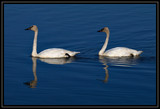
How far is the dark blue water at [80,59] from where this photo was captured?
11.6 metres

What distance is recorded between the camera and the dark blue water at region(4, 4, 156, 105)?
11.6 m

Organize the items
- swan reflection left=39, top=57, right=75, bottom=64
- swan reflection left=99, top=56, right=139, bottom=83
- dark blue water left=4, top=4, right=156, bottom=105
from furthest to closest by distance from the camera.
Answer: swan reflection left=39, top=57, right=75, bottom=64, swan reflection left=99, top=56, right=139, bottom=83, dark blue water left=4, top=4, right=156, bottom=105

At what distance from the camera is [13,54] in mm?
17672

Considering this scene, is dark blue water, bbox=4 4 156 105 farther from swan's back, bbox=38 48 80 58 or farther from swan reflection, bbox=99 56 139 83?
swan's back, bbox=38 48 80 58

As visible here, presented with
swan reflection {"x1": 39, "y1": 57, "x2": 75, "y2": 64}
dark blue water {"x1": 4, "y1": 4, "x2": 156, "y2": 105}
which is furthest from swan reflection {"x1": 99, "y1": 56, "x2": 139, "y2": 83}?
swan reflection {"x1": 39, "y1": 57, "x2": 75, "y2": 64}

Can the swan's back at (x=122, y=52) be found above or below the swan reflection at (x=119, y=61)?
above

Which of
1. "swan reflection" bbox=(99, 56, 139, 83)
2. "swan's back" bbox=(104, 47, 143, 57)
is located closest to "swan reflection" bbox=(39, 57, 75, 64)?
"swan reflection" bbox=(99, 56, 139, 83)

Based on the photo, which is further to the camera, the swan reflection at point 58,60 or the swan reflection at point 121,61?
the swan reflection at point 58,60

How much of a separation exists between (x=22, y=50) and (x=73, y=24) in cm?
551

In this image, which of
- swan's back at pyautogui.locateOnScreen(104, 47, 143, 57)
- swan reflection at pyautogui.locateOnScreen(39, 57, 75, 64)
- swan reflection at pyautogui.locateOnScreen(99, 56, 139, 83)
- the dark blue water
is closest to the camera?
the dark blue water

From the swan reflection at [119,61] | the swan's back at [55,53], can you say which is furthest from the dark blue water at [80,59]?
the swan's back at [55,53]

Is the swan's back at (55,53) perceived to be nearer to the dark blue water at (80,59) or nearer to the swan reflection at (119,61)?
the dark blue water at (80,59)

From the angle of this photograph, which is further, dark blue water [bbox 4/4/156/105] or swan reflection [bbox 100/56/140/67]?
swan reflection [bbox 100/56/140/67]

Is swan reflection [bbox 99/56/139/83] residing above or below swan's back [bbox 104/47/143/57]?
below
